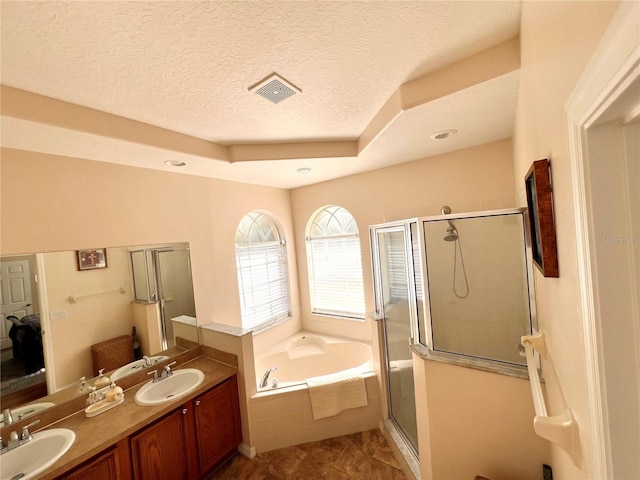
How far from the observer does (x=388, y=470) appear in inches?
80.9

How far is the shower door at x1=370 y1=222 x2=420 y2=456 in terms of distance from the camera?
215cm

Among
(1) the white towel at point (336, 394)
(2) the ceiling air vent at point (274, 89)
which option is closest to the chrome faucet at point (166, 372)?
(1) the white towel at point (336, 394)

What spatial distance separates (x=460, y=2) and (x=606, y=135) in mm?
890

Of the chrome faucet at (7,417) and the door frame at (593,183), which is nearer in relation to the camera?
the door frame at (593,183)

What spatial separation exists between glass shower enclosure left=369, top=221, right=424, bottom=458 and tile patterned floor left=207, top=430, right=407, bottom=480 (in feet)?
0.89

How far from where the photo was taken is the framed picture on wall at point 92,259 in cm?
190

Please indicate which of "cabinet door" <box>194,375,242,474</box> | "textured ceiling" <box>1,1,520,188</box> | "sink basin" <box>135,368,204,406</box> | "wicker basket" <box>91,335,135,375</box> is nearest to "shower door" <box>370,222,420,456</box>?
"textured ceiling" <box>1,1,520,188</box>

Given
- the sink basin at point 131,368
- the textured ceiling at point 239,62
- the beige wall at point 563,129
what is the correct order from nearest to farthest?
the beige wall at point 563,129 → the textured ceiling at point 239,62 → the sink basin at point 131,368

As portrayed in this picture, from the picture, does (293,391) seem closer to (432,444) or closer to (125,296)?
(432,444)

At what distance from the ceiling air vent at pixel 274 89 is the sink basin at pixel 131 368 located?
2.33 meters

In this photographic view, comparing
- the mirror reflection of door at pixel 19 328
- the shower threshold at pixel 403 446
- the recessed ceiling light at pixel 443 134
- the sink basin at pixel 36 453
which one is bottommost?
the shower threshold at pixel 403 446

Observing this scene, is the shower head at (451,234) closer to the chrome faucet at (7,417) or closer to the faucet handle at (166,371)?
the faucet handle at (166,371)

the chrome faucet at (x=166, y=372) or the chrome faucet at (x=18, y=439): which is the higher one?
the chrome faucet at (x=18, y=439)

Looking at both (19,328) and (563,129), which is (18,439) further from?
(563,129)
